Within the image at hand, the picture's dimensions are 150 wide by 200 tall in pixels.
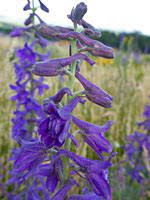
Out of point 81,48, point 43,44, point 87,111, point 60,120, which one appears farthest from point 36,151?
point 87,111

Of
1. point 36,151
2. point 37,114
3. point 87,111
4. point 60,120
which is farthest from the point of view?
point 87,111

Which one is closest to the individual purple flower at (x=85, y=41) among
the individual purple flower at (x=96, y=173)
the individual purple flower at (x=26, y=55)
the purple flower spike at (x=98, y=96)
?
the purple flower spike at (x=98, y=96)

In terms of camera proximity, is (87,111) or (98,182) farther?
(87,111)

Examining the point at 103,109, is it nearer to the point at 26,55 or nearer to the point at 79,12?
the point at 26,55

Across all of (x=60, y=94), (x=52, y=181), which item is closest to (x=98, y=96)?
(x=60, y=94)

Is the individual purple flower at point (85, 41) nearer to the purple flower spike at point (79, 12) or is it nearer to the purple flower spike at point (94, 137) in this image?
the purple flower spike at point (79, 12)

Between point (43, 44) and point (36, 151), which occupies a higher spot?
point (43, 44)

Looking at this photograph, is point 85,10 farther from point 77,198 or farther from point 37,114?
point 37,114

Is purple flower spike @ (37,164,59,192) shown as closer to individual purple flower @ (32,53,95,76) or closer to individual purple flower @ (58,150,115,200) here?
individual purple flower @ (58,150,115,200)

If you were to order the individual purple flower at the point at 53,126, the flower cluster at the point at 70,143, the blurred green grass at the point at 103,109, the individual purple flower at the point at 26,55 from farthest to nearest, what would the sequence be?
1. the blurred green grass at the point at 103,109
2. the individual purple flower at the point at 26,55
3. the flower cluster at the point at 70,143
4. the individual purple flower at the point at 53,126
